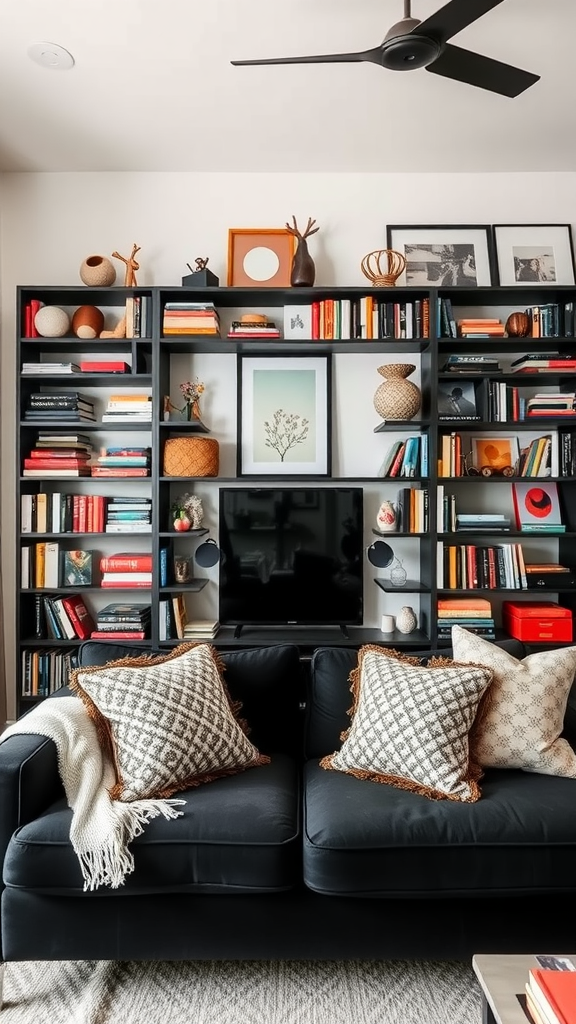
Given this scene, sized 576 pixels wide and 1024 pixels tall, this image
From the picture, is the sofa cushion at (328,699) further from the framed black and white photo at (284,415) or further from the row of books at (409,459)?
the framed black and white photo at (284,415)

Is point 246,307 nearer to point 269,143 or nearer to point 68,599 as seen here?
point 269,143

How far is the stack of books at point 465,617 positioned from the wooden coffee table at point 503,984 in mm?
2019

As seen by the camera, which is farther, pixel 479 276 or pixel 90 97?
pixel 479 276

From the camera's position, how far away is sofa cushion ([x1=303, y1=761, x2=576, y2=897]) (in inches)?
67.1

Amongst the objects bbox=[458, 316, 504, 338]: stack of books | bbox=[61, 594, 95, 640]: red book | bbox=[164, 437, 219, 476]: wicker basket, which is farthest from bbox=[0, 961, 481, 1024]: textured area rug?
bbox=[458, 316, 504, 338]: stack of books

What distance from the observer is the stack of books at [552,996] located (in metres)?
1.08

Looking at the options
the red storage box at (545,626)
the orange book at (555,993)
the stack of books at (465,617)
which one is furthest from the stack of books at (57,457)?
the orange book at (555,993)

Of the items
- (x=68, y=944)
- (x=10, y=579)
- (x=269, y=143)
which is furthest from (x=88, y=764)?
(x=269, y=143)

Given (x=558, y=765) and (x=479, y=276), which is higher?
(x=479, y=276)

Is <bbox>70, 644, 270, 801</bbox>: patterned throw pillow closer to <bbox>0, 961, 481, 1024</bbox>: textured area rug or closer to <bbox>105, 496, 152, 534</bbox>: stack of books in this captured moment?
<bbox>0, 961, 481, 1024</bbox>: textured area rug

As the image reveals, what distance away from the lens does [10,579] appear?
3.58 meters

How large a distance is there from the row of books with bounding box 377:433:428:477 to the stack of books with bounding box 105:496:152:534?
4.06ft

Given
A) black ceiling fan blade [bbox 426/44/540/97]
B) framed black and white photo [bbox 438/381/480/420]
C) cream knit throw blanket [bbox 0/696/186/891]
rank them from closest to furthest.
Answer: cream knit throw blanket [bbox 0/696/186/891] < black ceiling fan blade [bbox 426/44/540/97] < framed black and white photo [bbox 438/381/480/420]

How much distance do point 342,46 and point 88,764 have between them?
2707 mm
